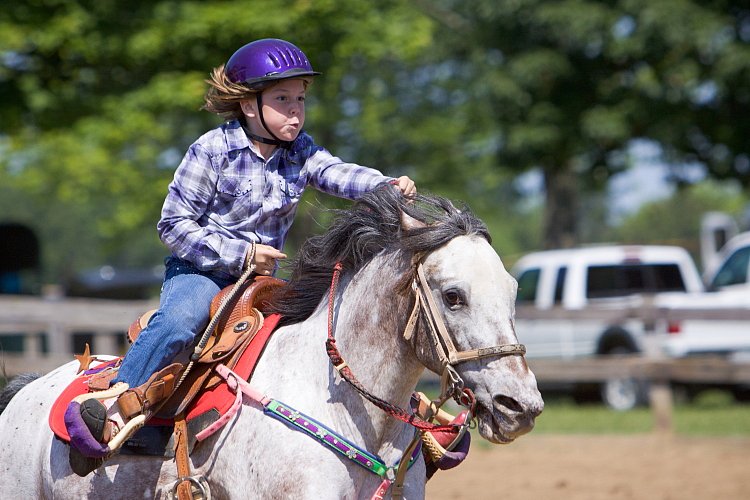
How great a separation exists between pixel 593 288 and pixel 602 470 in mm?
7122

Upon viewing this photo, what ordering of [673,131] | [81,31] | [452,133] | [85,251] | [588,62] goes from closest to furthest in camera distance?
[81,31] < [673,131] < [588,62] < [452,133] < [85,251]

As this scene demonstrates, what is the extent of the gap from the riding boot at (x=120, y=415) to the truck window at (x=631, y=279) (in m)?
13.3

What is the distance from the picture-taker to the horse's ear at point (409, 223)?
12.7 ft

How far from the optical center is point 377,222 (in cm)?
399

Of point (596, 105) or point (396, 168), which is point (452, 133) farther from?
point (596, 105)

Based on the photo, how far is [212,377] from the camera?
4.06 metres

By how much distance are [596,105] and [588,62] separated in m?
0.97

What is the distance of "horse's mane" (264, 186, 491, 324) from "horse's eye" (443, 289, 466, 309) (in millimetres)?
200

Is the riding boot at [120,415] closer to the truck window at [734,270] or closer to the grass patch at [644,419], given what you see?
the grass patch at [644,419]

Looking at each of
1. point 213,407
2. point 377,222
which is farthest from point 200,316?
point 377,222

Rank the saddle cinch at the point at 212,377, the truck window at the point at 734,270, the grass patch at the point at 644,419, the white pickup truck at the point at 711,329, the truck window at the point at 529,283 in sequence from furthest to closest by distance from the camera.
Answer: the truck window at the point at 529,283
the truck window at the point at 734,270
the white pickup truck at the point at 711,329
the grass patch at the point at 644,419
the saddle cinch at the point at 212,377

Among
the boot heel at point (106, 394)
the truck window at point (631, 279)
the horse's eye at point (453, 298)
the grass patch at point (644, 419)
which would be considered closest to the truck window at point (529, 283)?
the truck window at point (631, 279)

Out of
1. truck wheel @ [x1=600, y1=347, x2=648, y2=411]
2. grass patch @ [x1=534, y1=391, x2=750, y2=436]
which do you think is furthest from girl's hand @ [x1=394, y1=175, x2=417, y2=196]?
truck wheel @ [x1=600, y1=347, x2=648, y2=411]

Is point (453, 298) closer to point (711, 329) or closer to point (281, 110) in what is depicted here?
point (281, 110)
